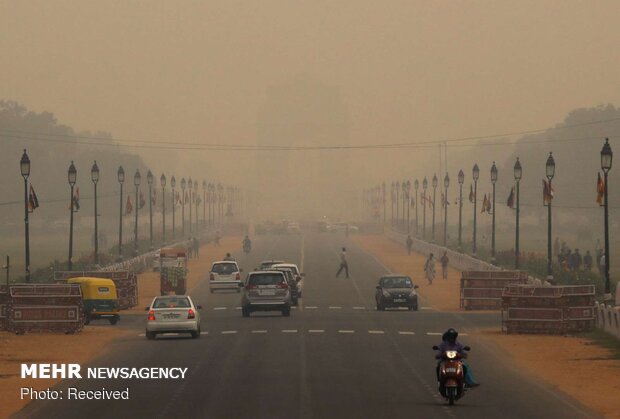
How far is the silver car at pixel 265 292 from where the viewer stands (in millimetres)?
53219

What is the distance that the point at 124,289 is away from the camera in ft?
203

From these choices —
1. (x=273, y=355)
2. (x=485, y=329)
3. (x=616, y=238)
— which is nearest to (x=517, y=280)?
(x=485, y=329)

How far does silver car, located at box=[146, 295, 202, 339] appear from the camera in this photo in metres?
43.1

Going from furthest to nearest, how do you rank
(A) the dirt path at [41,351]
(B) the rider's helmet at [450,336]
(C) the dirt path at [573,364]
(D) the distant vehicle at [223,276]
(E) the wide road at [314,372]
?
(D) the distant vehicle at [223,276], (A) the dirt path at [41,351], (C) the dirt path at [573,364], (E) the wide road at [314,372], (B) the rider's helmet at [450,336]

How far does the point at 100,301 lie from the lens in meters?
52.3

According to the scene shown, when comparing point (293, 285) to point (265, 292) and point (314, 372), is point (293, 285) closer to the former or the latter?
point (265, 292)

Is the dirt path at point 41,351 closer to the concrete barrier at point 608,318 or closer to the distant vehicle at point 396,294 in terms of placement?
the distant vehicle at point 396,294

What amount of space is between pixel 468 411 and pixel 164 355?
13604 millimetres

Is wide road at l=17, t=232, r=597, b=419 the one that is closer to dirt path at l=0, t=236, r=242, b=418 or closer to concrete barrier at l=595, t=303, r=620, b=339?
dirt path at l=0, t=236, r=242, b=418

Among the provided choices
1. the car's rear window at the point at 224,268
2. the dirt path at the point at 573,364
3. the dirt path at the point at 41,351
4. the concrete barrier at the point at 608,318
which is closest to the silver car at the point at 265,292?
the dirt path at the point at 41,351

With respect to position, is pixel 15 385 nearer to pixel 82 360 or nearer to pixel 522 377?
pixel 82 360

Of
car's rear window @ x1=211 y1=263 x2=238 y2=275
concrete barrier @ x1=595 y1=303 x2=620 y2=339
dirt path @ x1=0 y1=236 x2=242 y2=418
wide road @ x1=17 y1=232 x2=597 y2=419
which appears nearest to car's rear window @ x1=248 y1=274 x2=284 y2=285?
wide road @ x1=17 y1=232 x2=597 y2=419

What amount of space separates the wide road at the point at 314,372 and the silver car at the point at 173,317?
430 mm

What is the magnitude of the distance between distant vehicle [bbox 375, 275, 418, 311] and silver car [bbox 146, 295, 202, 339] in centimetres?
1721
